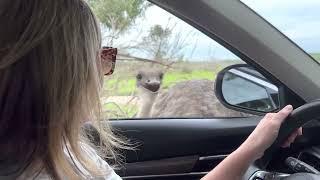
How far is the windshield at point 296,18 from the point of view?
259 centimetres

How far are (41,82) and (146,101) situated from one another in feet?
5.33

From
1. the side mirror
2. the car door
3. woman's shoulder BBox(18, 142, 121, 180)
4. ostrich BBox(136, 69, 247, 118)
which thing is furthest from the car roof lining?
woman's shoulder BBox(18, 142, 121, 180)

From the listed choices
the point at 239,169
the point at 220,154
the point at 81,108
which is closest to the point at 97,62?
the point at 81,108

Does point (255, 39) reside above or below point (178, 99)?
above

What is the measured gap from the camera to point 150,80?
3031 millimetres

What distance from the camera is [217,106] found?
10.0ft

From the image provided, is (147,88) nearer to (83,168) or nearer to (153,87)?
(153,87)

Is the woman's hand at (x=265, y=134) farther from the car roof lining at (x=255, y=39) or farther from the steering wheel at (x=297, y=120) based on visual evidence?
the car roof lining at (x=255, y=39)

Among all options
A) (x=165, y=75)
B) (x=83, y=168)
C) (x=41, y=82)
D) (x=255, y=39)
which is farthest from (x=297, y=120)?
(x=165, y=75)

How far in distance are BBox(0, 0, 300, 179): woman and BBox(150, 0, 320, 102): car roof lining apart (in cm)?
111

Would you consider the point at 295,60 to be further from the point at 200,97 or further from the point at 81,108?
the point at 81,108

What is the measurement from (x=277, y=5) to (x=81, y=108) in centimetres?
151

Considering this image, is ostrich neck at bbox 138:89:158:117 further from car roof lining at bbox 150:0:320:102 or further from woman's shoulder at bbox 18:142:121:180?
woman's shoulder at bbox 18:142:121:180

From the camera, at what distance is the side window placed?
9.26ft
